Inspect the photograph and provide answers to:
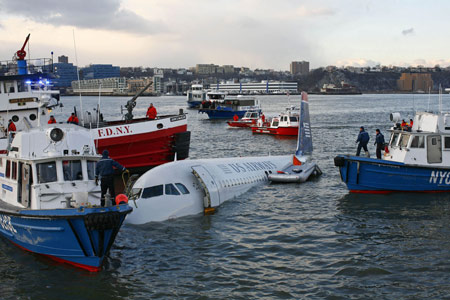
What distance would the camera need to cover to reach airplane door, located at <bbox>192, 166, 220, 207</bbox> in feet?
76.7

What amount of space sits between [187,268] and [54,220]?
4.92m

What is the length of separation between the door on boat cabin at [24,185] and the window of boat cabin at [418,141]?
2062cm

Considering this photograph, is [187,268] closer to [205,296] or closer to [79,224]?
[205,296]

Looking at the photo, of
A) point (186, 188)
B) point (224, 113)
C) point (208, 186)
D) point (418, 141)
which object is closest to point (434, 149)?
point (418, 141)

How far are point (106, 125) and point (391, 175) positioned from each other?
1941cm

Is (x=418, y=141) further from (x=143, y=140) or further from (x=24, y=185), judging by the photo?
(x=24, y=185)

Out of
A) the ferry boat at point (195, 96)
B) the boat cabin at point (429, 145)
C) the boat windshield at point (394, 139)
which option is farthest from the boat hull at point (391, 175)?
the ferry boat at point (195, 96)

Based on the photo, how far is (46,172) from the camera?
17406 millimetres

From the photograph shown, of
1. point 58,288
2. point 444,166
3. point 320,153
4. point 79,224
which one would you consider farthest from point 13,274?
point 320,153

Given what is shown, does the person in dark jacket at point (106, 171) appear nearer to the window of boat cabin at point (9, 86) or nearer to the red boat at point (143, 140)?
the red boat at point (143, 140)

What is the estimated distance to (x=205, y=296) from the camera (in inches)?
605

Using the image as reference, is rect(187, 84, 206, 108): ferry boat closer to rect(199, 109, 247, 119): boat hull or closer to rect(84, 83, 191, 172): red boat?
rect(199, 109, 247, 119): boat hull

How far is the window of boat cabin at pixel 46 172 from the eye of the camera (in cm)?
1734

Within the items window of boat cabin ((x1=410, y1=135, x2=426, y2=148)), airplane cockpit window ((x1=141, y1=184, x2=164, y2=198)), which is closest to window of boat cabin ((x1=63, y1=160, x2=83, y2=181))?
airplane cockpit window ((x1=141, y1=184, x2=164, y2=198))
